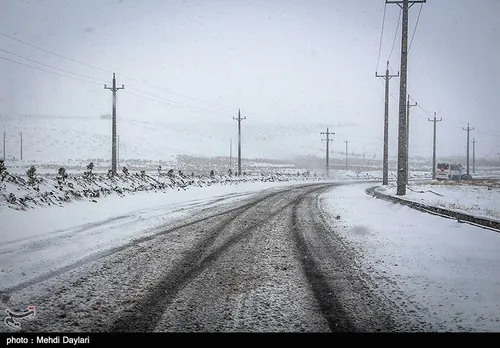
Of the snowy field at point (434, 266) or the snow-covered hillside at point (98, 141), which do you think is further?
the snow-covered hillside at point (98, 141)

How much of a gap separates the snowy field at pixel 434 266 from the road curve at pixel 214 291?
42 centimetres

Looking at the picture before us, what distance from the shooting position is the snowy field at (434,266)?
4.18 metres

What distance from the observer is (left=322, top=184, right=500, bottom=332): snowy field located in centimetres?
418

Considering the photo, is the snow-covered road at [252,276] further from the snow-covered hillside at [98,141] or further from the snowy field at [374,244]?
the snow-covered hillside at [98,141]

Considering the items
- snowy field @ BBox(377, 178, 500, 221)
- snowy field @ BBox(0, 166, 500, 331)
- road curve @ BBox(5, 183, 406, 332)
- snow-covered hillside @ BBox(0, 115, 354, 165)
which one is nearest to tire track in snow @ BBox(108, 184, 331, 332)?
road curve @ BBox(5, 183, 406, 332)

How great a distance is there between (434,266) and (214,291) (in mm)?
3952

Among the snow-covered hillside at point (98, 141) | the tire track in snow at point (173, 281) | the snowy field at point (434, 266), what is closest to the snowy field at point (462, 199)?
the snowy field at point (434, 266)

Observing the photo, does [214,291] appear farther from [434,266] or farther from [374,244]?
[374,244]

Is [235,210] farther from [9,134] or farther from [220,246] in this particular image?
[9,134]

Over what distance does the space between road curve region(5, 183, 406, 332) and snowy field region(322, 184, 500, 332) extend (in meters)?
0.42

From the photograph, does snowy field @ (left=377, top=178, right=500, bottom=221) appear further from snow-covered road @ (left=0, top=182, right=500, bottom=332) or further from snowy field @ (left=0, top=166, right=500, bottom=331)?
snow-covered road @ (left=0, top=182, right=500, bottom=332)

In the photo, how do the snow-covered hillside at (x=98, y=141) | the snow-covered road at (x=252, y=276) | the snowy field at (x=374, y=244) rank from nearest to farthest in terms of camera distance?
the snow-covered road at (x=252, y=276) → the snowy field at (x=374, y=244) → the snow-covered hillside at (x=98, y=141)

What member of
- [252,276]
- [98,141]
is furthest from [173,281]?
[98,141]

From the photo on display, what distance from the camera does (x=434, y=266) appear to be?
616cm
